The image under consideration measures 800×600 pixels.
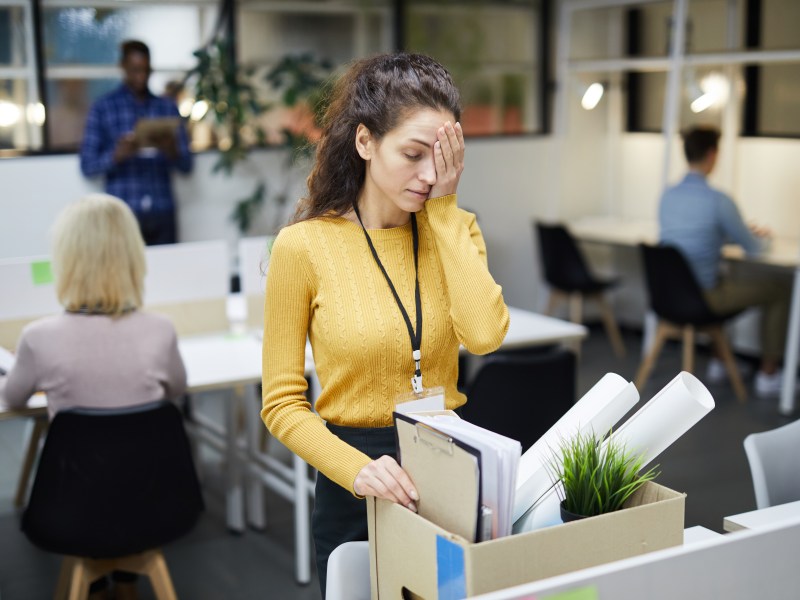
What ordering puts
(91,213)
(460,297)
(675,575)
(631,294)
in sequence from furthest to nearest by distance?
(631,294)
(91,213)
(460,297)
(675,575)

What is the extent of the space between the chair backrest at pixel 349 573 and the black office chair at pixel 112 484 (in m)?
1.18

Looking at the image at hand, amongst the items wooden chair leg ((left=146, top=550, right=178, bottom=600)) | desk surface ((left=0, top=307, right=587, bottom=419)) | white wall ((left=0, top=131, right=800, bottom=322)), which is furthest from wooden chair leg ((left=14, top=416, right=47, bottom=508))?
white wall ((left=0, top=131, right=800, bottom=322))

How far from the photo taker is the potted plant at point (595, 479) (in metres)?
1.26

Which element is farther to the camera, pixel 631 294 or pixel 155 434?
pixel 631 294

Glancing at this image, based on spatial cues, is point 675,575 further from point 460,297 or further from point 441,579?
point 460,297

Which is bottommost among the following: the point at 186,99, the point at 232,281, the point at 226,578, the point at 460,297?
the point at 226,578

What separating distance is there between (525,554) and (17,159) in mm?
4797

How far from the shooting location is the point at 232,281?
538 centimetres

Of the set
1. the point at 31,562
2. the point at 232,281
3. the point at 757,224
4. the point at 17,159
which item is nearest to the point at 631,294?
the point at 757,224

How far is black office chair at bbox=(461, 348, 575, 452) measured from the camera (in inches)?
117

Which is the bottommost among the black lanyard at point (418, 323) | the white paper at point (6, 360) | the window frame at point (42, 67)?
the white paper at point (6, 360)

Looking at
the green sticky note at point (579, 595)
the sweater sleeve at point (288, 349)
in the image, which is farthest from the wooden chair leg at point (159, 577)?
the green sticky note at point (579, 595)

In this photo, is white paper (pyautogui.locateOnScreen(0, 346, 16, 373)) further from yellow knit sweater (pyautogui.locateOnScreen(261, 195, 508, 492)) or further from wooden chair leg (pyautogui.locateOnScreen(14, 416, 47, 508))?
yellow knit sweater (pyautogui.locateOnScreen(261, 195, 508, 492))

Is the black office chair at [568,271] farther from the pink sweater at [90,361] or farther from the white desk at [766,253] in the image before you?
the pink sweater at [90,361]
